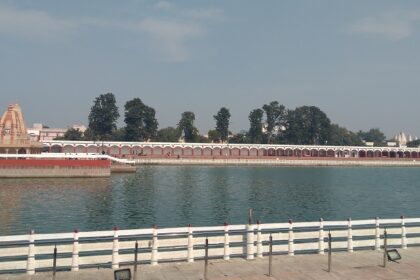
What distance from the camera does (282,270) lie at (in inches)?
553

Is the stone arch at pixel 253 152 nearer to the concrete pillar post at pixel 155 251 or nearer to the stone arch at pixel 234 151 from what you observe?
the stone arch at pixel 234 151

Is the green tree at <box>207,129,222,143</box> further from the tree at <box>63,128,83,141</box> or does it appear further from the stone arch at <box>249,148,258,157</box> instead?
the tree at <box>63,128,83,141</box>

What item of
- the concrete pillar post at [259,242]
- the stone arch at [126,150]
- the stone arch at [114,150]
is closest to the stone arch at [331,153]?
the stone arch at [126,150]

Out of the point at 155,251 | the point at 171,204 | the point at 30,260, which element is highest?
the point at 155,251

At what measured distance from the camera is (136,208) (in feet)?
145

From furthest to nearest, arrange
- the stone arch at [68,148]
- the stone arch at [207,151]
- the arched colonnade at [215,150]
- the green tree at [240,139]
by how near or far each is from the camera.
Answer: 1. the green tree at [240,139]
2. the stone arch at [207,151]
3. the arched colonnade at [215,150]
4. the stone arch at [68,148]

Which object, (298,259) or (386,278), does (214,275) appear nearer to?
(298,259)

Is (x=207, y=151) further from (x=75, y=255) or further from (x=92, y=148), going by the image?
(x=75, y=255)

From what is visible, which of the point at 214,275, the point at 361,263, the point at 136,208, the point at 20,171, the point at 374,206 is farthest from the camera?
the point at 20,171

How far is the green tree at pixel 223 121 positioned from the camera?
175875mm

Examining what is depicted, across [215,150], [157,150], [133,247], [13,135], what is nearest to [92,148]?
[157,150]

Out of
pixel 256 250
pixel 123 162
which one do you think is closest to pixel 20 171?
pixel 123 162

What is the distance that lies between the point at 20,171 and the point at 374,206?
201 feet

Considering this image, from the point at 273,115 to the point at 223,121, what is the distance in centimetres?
2503
